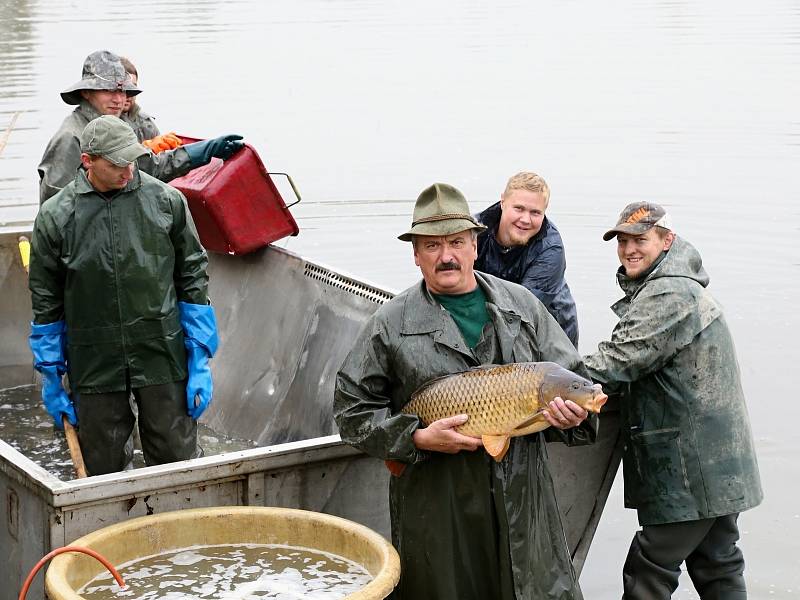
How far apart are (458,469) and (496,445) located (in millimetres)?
205

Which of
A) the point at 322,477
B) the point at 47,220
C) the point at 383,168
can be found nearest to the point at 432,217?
the point at 322,477

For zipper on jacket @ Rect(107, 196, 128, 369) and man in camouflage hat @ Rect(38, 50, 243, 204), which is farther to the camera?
man in camouflage hat @ Rect(38, 50, 243, 204)

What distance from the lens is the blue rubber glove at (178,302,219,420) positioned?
591 cm

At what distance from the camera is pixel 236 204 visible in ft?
26.0

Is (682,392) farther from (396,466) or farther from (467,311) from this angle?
(396,466)

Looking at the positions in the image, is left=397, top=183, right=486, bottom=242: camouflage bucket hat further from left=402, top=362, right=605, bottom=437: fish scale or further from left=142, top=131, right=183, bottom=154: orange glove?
left=142, top=131, right=183, bottom=154: orange glove

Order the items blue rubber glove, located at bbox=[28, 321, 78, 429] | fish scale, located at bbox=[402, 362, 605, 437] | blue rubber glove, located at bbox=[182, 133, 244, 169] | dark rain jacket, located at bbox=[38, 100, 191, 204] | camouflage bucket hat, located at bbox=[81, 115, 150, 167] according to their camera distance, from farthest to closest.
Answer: blue rubber glove, located at bbox=[182, 133, 244, 169] → dark rain jacket, located at bbox=[38, 100, 191, 204] → blue rubber glove, located at bbox=[28, 321, 78, 429] → camouflage bucket hat, located at bbox=[81, 115, 150, 167] → fish scale, located at bbox=[402, 362, 605, 437]

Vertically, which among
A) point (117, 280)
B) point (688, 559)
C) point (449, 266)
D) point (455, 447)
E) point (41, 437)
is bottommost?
point (41, 437)

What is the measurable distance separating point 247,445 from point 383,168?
832cm

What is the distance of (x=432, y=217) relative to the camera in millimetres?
4484

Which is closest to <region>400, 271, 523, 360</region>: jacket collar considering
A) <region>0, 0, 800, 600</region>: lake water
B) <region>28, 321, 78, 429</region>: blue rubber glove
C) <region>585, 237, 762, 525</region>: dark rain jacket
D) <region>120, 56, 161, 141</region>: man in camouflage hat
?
<region>585, 237, 762, 525</region>: dark rain jacket

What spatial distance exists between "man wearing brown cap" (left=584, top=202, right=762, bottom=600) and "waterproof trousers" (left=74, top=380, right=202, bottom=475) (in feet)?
6.16

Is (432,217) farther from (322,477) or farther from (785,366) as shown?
(785,366)

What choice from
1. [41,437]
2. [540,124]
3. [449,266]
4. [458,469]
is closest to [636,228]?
[449,266]
